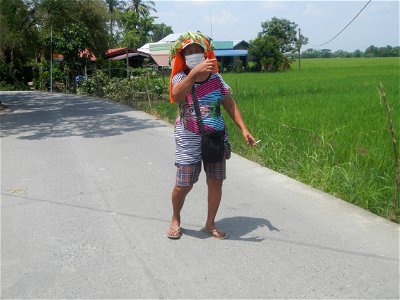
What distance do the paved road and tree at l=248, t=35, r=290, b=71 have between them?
1633 inches

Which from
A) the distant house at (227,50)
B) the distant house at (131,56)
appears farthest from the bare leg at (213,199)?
the distant house at (227,50)

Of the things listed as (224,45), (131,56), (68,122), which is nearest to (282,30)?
(224,45)

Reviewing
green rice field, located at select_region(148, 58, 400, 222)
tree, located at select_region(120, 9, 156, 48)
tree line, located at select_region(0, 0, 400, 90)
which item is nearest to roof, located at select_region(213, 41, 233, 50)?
tree line, located at select_region(0, 0, 400, 90)

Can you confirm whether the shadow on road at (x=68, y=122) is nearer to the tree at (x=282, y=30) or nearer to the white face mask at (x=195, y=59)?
the white face mask at (x=195, y=59)

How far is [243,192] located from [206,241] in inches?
56.7

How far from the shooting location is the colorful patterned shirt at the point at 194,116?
10.8 ft

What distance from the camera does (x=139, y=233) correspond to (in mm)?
3795

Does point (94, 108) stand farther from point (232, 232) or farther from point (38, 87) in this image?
point (38, 87)

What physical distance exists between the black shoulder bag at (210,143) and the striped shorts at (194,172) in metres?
0.10

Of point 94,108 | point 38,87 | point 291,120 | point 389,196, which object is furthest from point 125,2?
point 389,196

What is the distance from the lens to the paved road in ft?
9.48

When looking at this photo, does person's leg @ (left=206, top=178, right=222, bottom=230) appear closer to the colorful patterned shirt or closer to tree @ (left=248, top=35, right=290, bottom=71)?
the colorful patterned shirt

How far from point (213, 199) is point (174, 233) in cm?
42

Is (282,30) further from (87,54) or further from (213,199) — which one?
(213,199)
